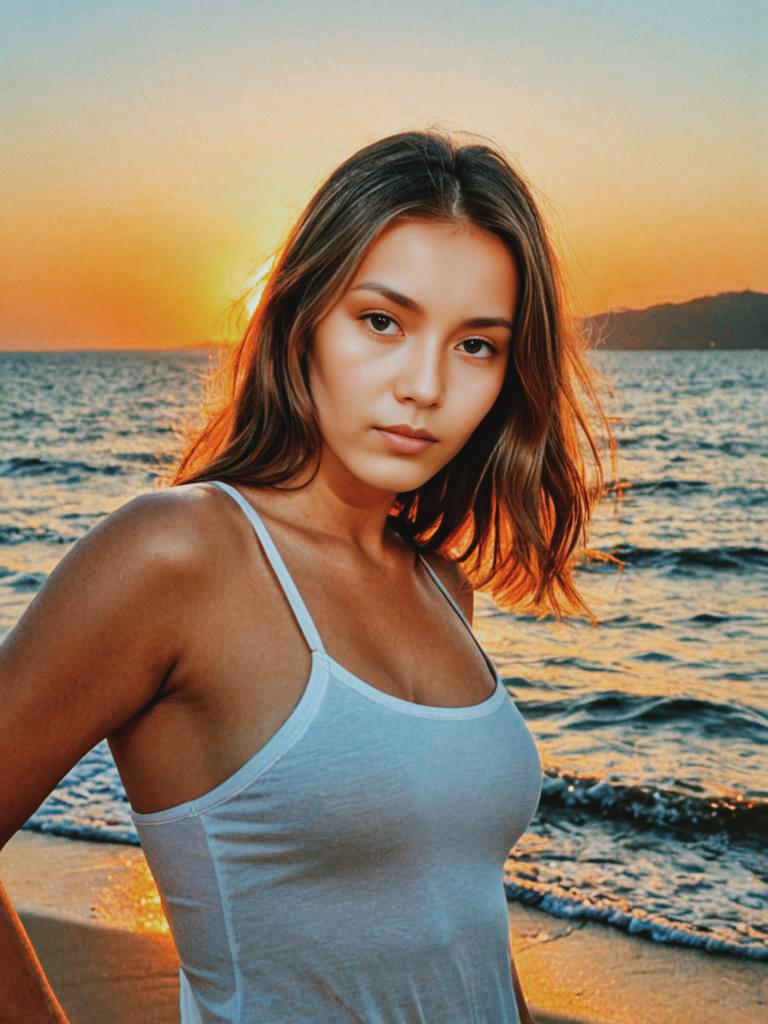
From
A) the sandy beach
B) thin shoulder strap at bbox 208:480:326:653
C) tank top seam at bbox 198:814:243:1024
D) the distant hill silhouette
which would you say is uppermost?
thin shoulder strap at bbox 208:480:326:653

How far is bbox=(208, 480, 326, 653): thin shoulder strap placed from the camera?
1731 mm

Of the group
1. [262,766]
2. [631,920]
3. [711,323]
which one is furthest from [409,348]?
[711,323]

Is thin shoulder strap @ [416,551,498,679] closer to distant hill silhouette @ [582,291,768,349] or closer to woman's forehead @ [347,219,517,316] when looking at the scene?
woman's forehead @ [347,219,517,316]

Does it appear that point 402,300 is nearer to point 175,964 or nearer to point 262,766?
point 262,766

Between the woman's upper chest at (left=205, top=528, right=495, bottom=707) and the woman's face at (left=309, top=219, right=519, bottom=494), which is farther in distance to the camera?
the woman's face at (left=309, top=219, right=519, bottom=494)

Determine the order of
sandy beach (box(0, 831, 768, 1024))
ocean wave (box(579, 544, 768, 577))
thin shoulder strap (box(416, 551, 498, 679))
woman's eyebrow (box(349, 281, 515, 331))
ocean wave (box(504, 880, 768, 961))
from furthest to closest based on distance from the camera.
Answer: ocean wave (box(579, 544, 768, 577)) < ocean wave (box(504, 880, 768, 961)) < sandy beach (box(0, 831, 768, 1024)) < thin shoulder strap (box(416, 551, 498, 679)) < woman's eyebrow (box(349, 281, 515, 331))

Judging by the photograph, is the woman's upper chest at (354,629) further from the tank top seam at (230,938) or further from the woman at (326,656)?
the tank top seam at (230,938)

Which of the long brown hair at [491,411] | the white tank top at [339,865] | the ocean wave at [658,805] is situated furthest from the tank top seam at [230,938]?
the ocean wave at [658,805]

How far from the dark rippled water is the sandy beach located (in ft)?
0.78

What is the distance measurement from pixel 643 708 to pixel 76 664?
7396 millimetres

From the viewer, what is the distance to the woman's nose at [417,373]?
1.90 m

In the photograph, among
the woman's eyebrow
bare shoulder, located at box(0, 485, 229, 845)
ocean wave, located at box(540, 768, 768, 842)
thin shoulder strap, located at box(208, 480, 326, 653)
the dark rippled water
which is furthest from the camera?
ocean wave, located at box(540, 768, 768, 842)

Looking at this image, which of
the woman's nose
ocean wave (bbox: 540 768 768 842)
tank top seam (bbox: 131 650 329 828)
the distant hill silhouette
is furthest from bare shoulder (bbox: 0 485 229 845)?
the distant hill silhouette

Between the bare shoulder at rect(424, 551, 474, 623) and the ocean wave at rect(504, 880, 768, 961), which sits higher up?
the bare shoulder at rect(424, 551, 474, 623)
